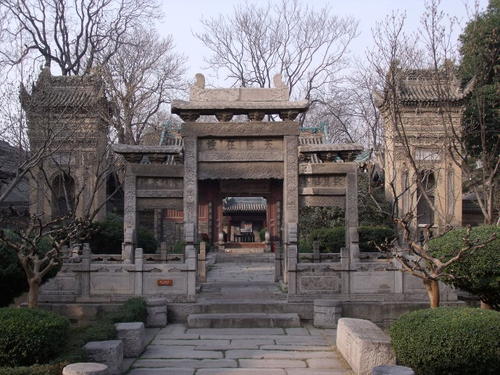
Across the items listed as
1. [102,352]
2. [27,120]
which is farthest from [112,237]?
[102,352]

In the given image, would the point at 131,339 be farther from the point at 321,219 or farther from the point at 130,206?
the point at 321,219

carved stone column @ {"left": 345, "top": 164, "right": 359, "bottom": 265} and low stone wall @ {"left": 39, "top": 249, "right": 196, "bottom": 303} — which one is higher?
carved stone column @ {"left": 345, "top": 164, "right": 359, "bottom": 265}

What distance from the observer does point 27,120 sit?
52.6 feet

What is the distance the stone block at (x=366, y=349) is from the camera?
746 centimetres

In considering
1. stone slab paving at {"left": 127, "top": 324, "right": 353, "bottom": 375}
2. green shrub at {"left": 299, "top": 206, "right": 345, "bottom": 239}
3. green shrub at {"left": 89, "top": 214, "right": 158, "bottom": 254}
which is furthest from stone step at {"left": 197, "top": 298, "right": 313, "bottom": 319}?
green shrub at {"left": 299, "top": 206, "right": 345, "bottom": 239}

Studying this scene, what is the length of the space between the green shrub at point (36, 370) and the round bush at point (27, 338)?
1.17ft

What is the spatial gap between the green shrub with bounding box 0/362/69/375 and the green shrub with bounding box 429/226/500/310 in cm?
558

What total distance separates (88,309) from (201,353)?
393cm

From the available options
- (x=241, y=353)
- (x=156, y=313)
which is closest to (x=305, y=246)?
(x=156, y=313)

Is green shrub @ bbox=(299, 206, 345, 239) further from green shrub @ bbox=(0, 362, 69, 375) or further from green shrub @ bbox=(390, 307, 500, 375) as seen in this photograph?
green shrub @ bbox=(0, 362, 69, 375)

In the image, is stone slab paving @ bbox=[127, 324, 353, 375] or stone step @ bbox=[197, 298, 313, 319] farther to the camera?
stone step @ bbox=[197, 298, 313, 319]

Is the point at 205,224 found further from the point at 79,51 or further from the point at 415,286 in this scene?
the point at 415,286

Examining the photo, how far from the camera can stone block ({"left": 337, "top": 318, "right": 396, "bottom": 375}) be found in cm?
746

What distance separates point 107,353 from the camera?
757cm
